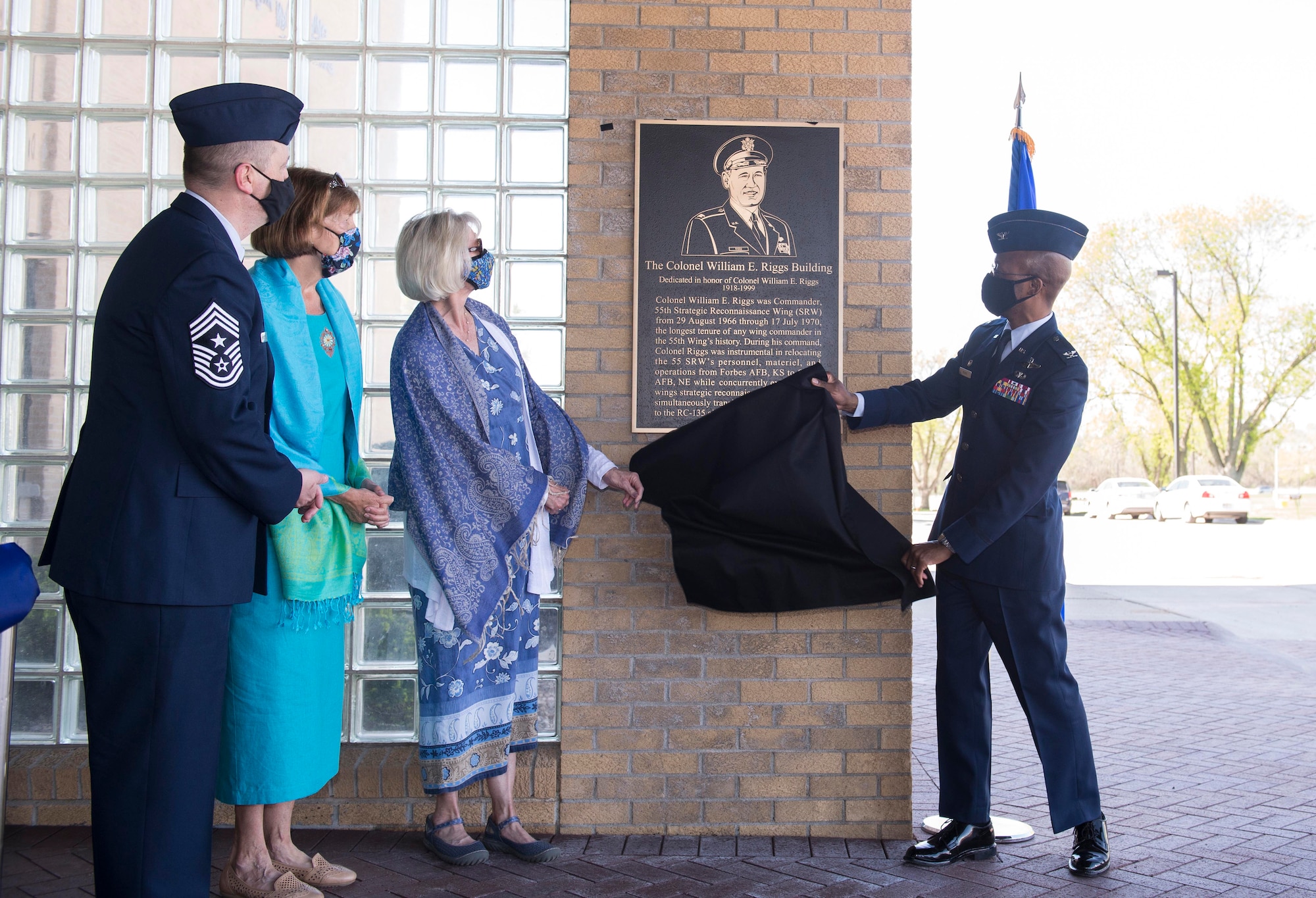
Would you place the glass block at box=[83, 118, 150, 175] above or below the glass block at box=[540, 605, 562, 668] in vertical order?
above

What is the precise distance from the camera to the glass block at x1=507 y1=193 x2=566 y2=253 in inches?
150

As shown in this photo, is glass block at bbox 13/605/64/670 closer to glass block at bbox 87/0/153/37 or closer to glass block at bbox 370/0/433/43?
glass block at bbox 87/0/153/37

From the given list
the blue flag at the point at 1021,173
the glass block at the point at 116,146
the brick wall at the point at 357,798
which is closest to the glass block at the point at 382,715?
the brick wall at the point at 357,798

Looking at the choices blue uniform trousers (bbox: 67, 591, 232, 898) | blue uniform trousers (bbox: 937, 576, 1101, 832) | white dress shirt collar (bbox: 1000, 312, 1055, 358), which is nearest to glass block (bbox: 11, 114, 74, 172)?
blue uniform trousers (bbox: 67, 591, 232, 898)

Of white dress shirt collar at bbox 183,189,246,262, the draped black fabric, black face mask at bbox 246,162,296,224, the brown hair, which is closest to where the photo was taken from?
white dress shirt collar at bbox 183,189,246,262

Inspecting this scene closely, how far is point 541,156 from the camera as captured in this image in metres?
3.84

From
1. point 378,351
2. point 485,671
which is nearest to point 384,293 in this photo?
point 378,351

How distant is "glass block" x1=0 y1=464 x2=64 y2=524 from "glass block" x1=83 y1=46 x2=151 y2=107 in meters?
1.47

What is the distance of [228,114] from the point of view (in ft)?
8.26

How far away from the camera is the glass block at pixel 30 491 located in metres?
3.85

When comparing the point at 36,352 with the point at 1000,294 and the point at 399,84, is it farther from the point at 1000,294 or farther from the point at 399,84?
the point at 1000,294

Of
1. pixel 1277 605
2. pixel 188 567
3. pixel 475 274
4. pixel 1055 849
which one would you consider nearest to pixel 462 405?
pixel 475 274

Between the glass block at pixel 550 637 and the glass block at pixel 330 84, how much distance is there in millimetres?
2138

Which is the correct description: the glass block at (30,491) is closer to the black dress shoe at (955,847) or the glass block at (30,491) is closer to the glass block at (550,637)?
the glass block at (550,637)
